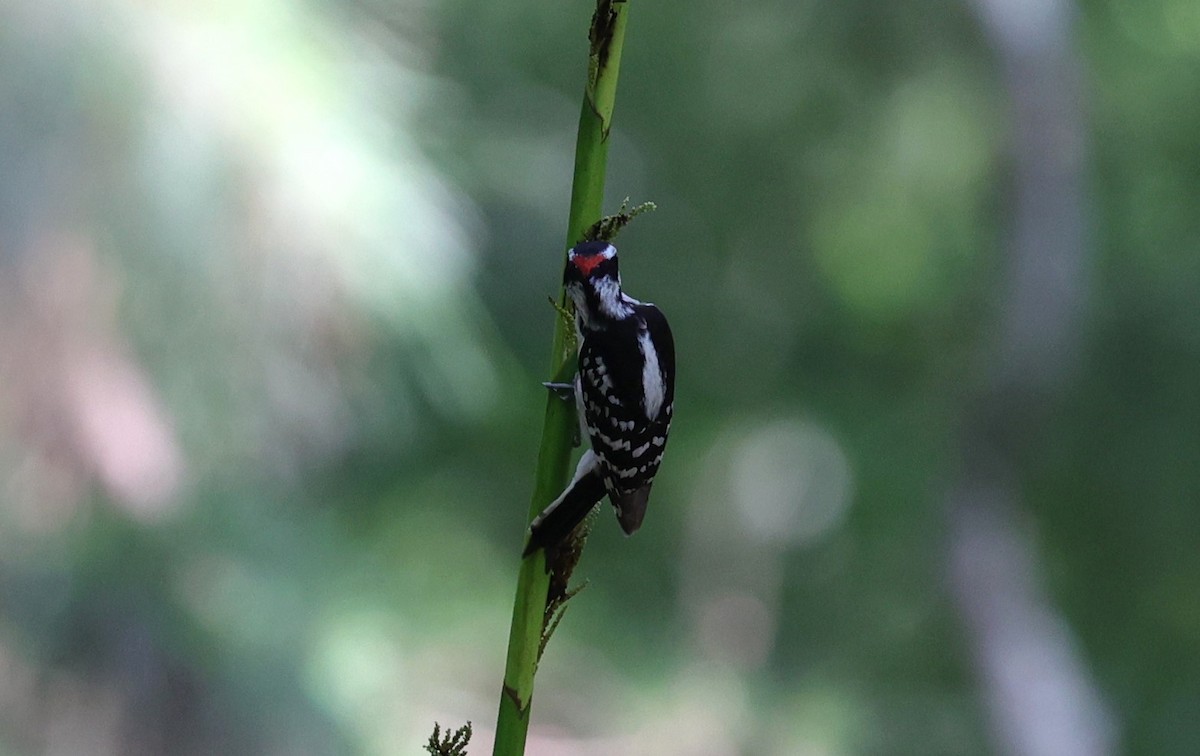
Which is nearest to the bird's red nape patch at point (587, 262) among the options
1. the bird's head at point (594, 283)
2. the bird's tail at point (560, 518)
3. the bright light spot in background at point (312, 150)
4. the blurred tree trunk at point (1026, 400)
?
the bird's head at point (594, 283)

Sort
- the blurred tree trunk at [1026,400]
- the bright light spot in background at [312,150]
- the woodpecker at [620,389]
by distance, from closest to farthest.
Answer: the woodpecker at [620,389] → the bright light spot in background at [312,150] → the blurred tree trunk at [1026,400]

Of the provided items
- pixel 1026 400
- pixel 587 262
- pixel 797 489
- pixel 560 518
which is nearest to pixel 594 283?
pixel 587 262

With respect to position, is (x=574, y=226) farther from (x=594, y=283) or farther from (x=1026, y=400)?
(x=1026, y=400)

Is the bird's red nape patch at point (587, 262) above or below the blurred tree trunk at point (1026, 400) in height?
below

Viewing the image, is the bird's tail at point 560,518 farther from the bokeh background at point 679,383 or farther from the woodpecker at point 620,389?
the bokeh background at point 679,383

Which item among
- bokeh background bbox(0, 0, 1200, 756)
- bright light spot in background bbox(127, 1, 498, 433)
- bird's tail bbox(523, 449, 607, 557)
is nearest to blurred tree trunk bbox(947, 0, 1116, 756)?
bokeh background bbox(0, 0, 1200, 756)
